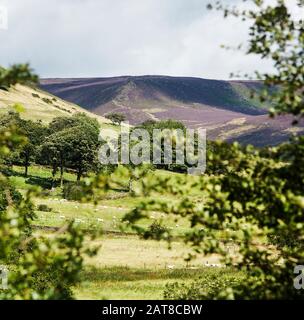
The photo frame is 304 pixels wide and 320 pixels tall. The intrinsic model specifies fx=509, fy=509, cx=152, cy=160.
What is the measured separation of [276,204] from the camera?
7.26 metres

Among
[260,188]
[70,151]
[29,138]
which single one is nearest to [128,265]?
[260,188]

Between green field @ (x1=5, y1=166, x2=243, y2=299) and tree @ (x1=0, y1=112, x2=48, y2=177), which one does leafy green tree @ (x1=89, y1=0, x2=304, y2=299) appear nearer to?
green field @ (x1=5, y1=166, x2=243, y2=299)

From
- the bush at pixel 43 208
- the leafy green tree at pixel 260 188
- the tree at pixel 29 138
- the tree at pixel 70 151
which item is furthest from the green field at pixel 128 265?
the tree at pixel 29 138

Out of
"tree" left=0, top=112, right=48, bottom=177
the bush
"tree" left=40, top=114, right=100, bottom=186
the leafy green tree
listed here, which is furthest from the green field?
"tree" left=0, top=112, right=48, bottom=177

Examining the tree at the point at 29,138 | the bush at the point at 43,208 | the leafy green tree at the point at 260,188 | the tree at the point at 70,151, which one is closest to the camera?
the leafy green tree at the point at 260,188

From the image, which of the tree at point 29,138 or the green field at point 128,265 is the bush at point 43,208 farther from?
the tree at point 29,138

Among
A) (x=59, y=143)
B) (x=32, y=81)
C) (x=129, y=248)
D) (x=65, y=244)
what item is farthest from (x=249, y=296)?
(x=59, y=143)

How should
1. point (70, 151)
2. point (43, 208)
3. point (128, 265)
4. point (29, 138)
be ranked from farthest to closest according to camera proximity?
1. point (29, 138)
2. point (70, 151)
3. point (43, 208)
4. point (128, 265)

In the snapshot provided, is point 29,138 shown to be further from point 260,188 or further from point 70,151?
point 260,188

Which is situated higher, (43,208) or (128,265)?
(43,208)

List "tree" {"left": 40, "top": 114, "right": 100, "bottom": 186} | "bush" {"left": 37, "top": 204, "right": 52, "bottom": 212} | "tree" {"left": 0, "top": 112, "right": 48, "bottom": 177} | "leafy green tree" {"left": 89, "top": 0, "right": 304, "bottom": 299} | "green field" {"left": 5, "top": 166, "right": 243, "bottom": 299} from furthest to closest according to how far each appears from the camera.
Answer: "tree" {"left": 40, "top": 114, "right": 100, "bottom": 186}, "tree" {"left": 0, "top": 112, "right": 48, "bottom": 177}, "bush" {"left": 37, "top": 204, "right": 52, "bottom": 212}, "green field" {"left": 5, "top": 166, "right": 243, "bottom": 299}, "leafy green tree" {"left": 89, "top": 0, "right": 304, "bottom": 299}

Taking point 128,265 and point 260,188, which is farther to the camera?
point 128,265

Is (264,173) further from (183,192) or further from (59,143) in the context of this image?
(59,143)

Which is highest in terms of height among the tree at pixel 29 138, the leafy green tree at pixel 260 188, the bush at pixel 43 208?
the tree at pixel 29 138
